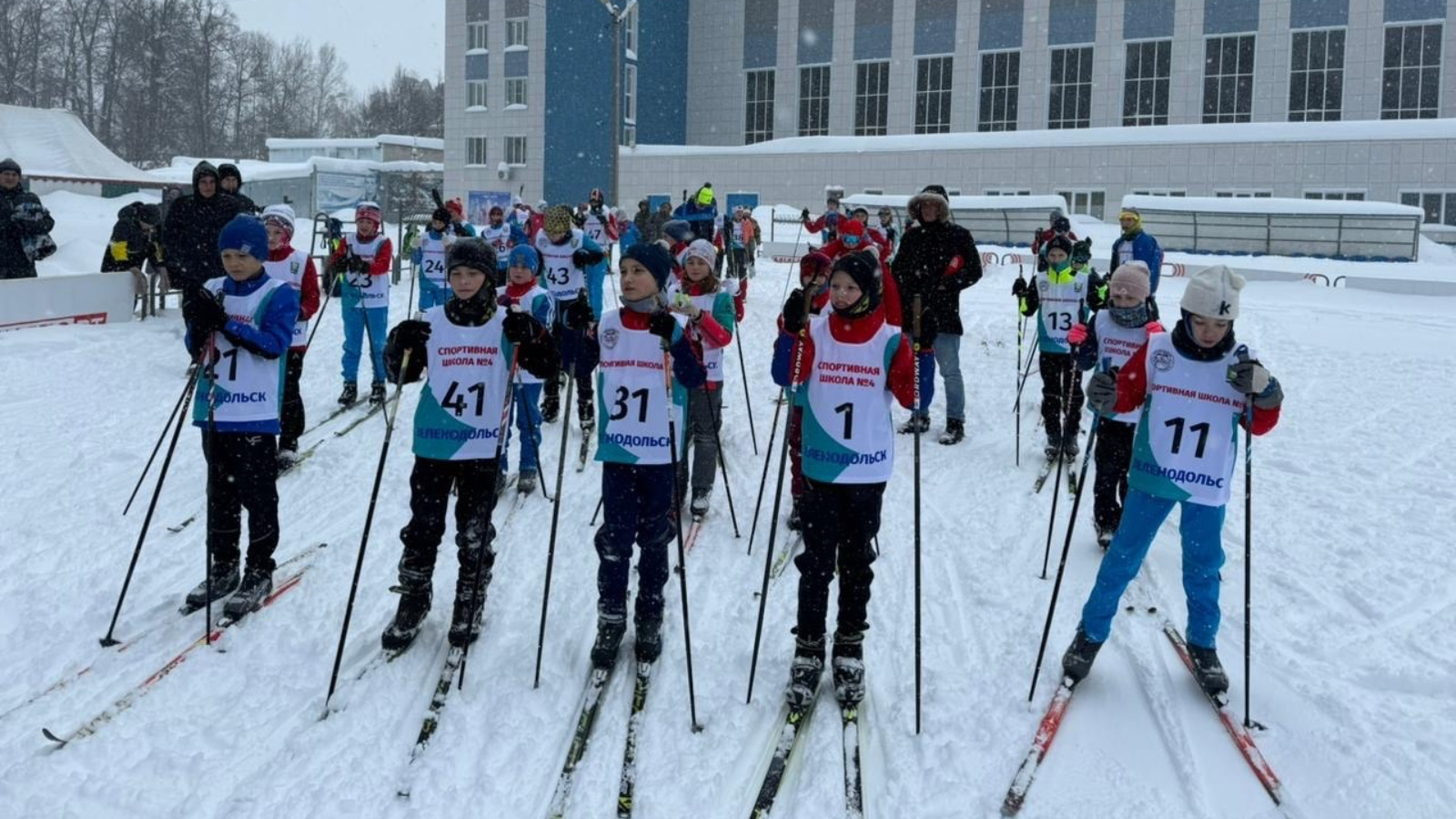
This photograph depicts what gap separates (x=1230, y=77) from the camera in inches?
1603

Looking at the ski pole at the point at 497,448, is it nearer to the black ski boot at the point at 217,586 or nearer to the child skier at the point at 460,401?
the child skier at the point at 460,401

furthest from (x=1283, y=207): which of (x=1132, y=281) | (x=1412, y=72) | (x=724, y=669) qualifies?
(x=724, y=669)

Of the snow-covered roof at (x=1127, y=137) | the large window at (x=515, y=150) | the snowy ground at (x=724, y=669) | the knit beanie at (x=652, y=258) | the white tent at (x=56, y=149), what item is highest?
the large window at (x=515, y=150)

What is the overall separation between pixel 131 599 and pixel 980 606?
4.58 metres

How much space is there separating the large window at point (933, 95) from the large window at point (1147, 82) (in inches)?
286

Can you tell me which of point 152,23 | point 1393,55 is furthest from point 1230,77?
point 152,23

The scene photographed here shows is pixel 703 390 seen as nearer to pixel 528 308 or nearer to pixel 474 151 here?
pixel 528 308

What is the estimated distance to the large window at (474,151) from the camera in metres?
48.7

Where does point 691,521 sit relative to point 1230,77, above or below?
below

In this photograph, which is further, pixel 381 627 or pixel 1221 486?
pixel 381 627

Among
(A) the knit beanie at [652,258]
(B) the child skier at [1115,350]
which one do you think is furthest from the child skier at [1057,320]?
(A) the knit beanie at [652,258]

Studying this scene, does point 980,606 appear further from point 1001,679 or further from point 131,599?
point 131,599

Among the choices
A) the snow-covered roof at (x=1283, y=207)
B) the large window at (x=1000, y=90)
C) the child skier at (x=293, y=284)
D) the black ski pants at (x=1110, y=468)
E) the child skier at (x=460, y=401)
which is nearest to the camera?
the child skier at (x=460, y=401)

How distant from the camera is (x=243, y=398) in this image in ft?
17.1
